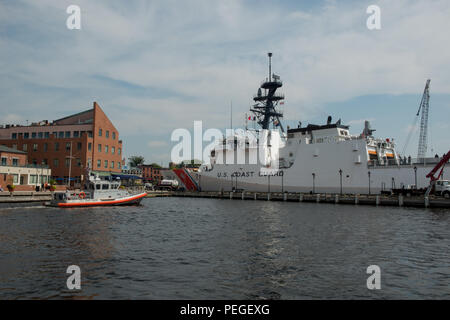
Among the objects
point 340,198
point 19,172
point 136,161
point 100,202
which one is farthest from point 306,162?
point 136,161

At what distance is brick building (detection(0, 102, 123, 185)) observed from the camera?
193 ft

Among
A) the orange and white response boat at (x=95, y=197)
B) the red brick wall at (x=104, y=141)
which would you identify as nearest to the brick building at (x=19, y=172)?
the red brick wall at (x=104, y=141)

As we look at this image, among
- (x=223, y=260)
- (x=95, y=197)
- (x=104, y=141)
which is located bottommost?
(x=223, y=260)

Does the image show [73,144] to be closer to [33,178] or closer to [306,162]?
[33,178]

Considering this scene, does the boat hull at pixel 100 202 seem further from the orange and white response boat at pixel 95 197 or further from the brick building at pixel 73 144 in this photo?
the brick building at pixel 73 144

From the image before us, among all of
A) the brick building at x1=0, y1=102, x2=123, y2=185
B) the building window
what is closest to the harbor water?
the building window

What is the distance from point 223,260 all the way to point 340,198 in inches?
1322

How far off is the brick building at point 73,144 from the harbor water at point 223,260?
3818 centimetres

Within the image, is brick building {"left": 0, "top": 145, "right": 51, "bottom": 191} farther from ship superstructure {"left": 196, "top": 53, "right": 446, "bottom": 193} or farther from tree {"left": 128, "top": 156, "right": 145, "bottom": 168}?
tree {"left": 128, "top": 156, "right": 145, "bottom": 168}

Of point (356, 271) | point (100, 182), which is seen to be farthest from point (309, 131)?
point (356, 271)

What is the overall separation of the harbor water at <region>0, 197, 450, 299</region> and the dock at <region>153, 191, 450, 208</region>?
50.6ft

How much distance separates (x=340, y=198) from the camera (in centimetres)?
4325

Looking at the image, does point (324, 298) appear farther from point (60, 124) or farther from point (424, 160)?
point (60, 124)
